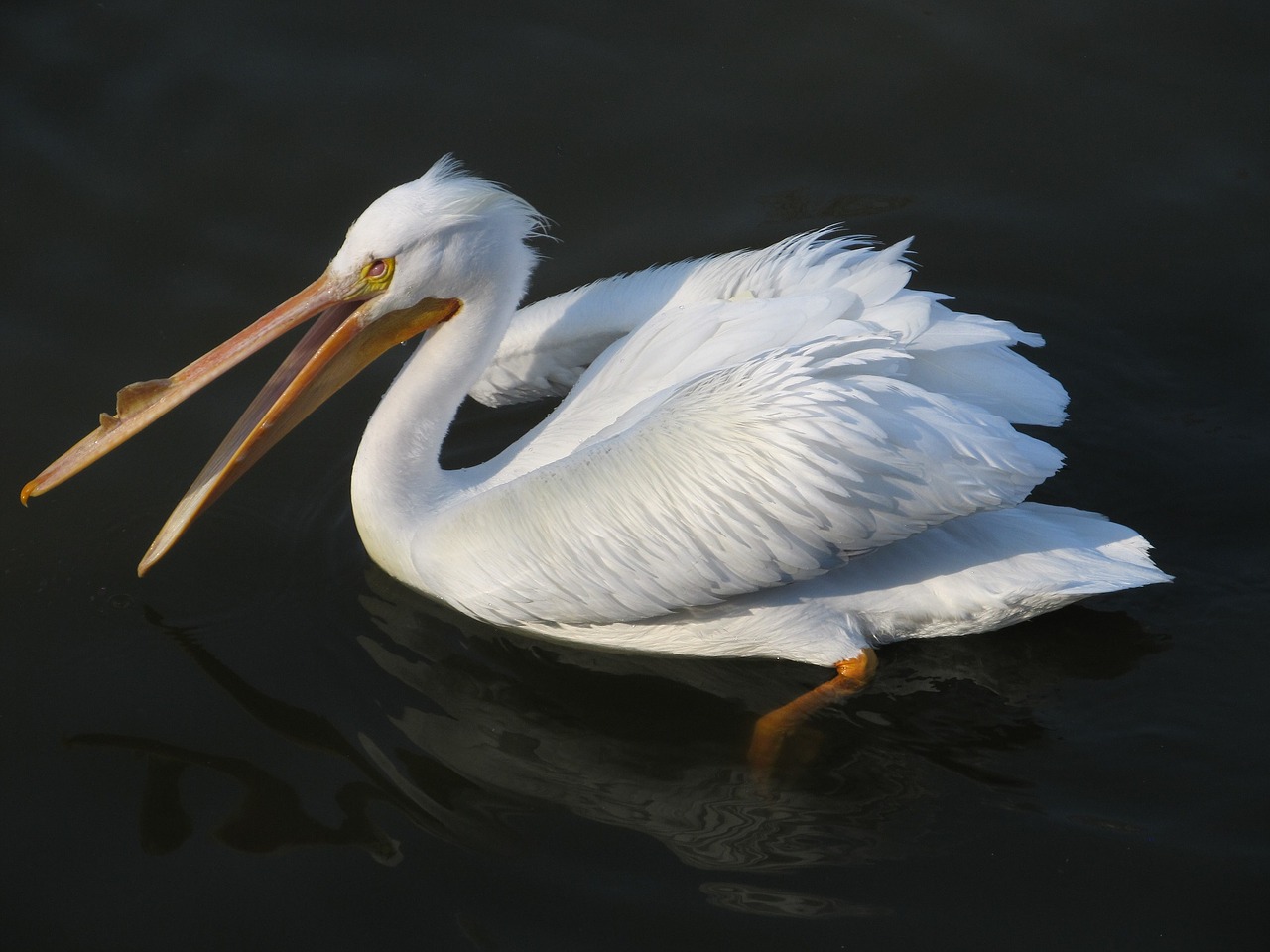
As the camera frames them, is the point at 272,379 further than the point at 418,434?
No

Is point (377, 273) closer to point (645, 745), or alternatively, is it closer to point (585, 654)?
point (585, 654)

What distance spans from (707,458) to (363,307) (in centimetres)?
107

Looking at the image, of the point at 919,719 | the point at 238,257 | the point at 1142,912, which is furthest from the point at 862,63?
the point at 1142,912

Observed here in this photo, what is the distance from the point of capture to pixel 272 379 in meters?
4.02

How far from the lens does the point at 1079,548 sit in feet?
12.9

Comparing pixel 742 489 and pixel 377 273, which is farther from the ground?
pixel 377 273

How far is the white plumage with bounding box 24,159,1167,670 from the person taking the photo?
3615 mm

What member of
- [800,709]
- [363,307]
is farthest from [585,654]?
[363,307]

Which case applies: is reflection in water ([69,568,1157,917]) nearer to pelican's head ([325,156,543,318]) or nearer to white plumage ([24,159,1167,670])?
white plumage ([24,159,1167,670])

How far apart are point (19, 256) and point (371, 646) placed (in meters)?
2.34

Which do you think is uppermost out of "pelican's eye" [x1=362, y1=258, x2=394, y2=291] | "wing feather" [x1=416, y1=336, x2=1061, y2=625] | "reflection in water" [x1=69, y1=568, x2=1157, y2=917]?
"pelican's eye" [x1=362, y1=258, x2=394, y2=291]

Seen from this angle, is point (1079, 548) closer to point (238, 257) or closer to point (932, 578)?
point (932, 578)

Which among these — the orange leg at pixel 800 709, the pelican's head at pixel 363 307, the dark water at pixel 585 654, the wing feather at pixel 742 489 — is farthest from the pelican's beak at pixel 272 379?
the orange leg at pixel 800 709

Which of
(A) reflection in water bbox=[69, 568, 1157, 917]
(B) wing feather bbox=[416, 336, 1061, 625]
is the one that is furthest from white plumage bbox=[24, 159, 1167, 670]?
(A) reflection in water bbox=[69, 568, 1157, 917]
